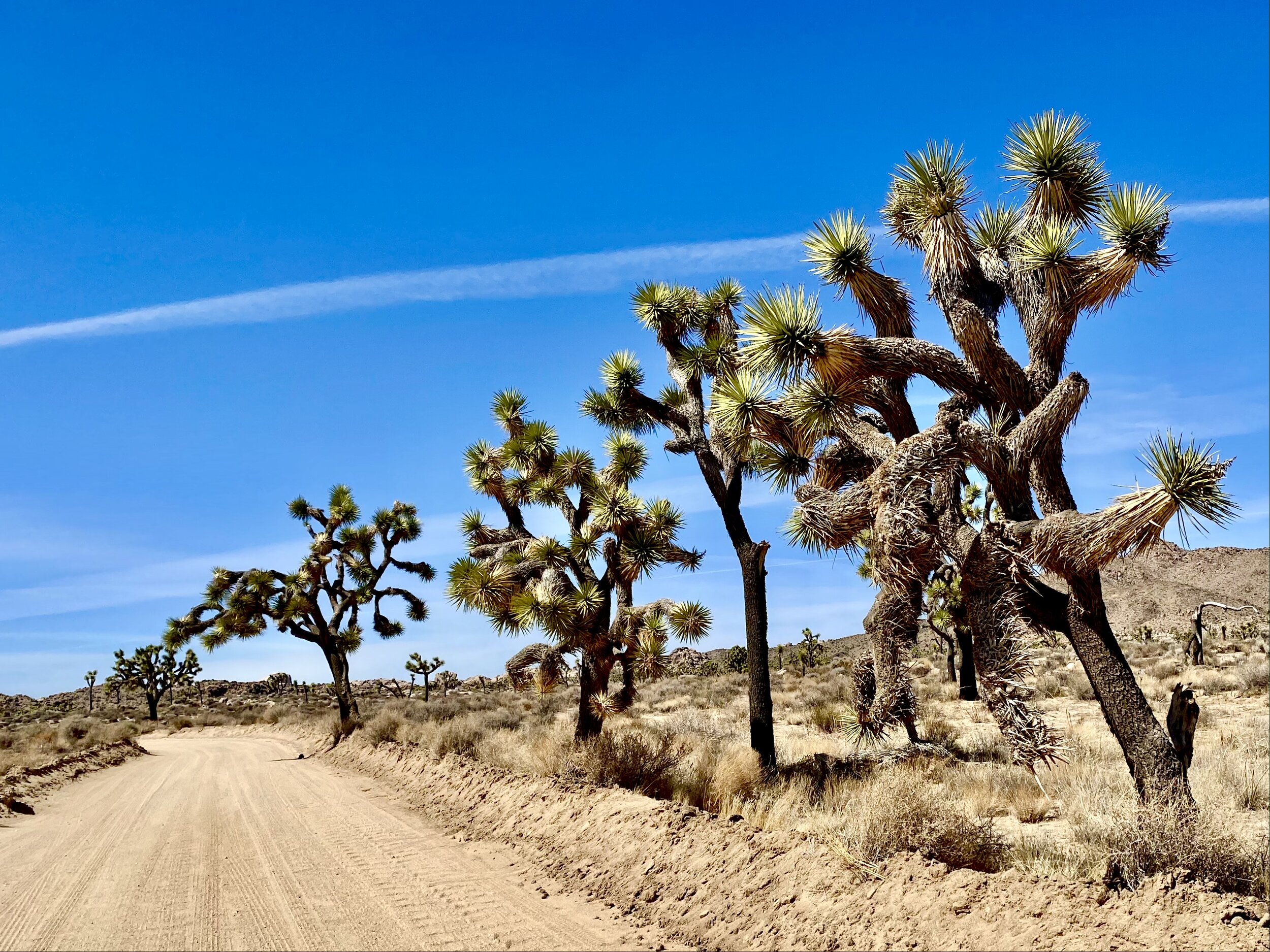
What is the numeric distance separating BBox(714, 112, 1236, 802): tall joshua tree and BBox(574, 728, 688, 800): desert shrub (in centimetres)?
267

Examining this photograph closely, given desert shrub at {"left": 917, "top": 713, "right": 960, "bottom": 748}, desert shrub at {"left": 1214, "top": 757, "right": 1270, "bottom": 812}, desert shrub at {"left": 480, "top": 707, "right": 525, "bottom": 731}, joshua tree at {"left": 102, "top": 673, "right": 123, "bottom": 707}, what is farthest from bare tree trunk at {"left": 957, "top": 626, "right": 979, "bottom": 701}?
joshua tree at {"left": 102, "top": 673, "right": 123, "bottom": 707}

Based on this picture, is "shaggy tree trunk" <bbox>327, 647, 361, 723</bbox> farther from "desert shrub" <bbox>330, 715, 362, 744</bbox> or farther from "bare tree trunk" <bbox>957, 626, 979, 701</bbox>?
"bare tree trunk" <bbox>957, 626, 979, 701</bbox>

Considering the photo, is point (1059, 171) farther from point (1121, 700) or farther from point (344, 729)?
point (344, 729)

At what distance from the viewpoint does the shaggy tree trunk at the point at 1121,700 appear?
Result: 26.3ft

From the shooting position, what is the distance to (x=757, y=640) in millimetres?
13078

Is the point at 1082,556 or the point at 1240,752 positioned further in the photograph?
the point at 1240,752

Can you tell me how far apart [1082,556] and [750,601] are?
6095 millimetres

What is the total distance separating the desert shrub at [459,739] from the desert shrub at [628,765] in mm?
4577

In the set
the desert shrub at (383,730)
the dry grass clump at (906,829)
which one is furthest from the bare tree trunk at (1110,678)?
the desert shrub at (383,730)

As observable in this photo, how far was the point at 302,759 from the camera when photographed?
71.3ft

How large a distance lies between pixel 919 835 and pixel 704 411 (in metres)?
8.77

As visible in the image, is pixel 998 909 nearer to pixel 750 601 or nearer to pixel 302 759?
pixel 750 601

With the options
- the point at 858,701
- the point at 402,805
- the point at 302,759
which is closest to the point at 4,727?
the point at 302,759

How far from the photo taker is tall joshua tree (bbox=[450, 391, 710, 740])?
1401cm
